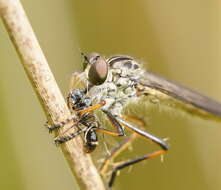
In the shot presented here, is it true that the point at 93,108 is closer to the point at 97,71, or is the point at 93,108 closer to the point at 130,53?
the point at 97,71

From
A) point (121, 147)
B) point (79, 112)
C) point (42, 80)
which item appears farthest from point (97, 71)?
point (42, 80)

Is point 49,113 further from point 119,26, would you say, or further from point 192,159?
point 119,26

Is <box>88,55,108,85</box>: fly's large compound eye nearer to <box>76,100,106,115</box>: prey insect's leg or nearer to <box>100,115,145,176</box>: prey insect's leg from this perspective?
<box>76,100,106,115</box>: prey insect's leg

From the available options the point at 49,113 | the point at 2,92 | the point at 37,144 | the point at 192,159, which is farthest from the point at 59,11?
the point at 49,113

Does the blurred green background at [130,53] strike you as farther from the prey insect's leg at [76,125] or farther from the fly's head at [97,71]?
the prey insect's leg at [76,125]

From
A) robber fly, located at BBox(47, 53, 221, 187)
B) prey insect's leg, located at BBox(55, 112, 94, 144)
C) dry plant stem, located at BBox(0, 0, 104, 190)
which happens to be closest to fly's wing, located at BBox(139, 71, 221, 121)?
robber fly, located at BBox(47, 53, 221, 187)

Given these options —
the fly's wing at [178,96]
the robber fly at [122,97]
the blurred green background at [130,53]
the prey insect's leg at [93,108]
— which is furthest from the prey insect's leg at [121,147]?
the blurred green background at [130,53]
